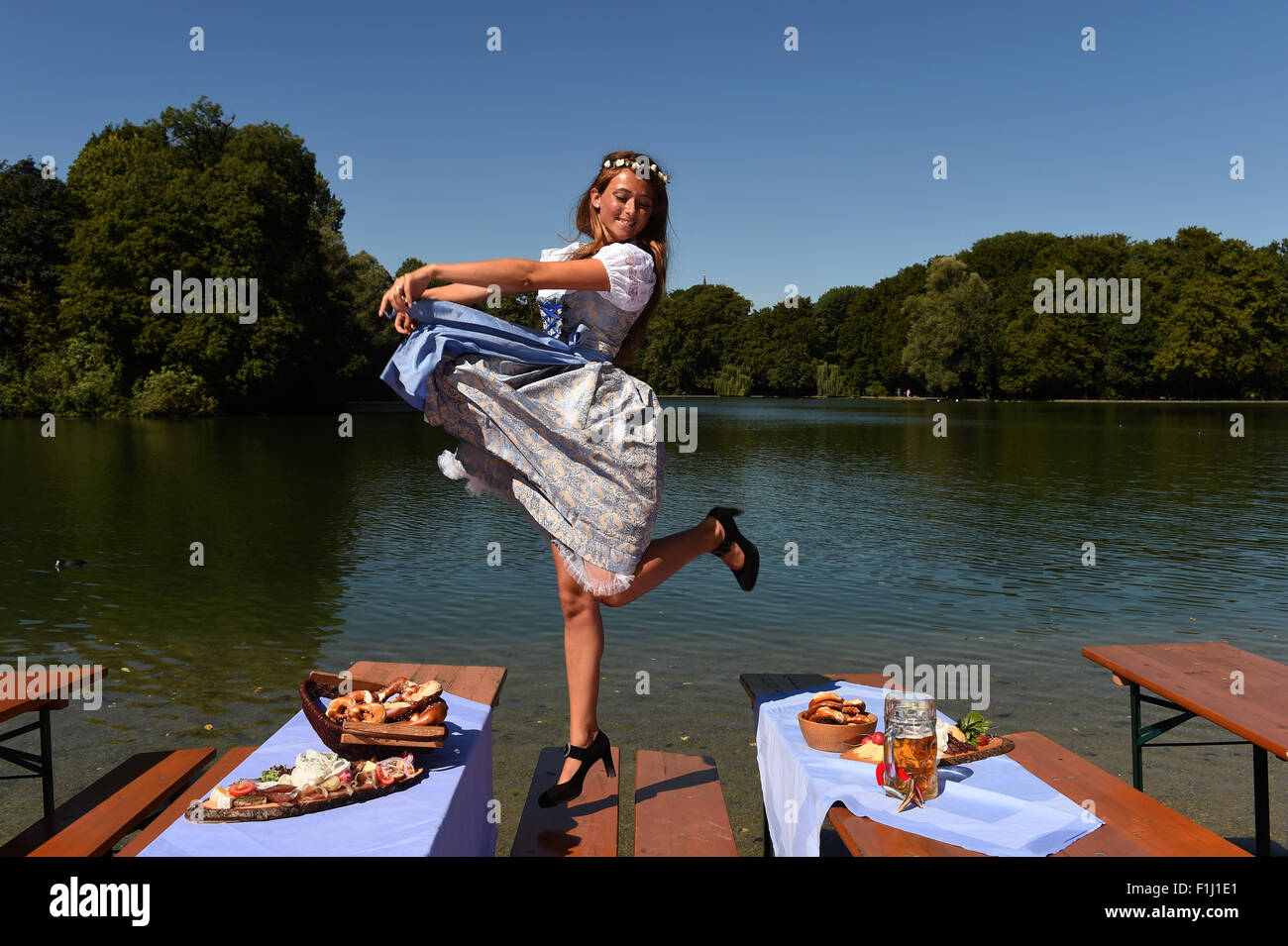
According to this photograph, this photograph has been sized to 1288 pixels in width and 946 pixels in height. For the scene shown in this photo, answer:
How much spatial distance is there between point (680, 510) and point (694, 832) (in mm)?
16659

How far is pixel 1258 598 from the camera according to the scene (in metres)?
12.4

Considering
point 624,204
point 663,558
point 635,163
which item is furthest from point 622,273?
point 663,558

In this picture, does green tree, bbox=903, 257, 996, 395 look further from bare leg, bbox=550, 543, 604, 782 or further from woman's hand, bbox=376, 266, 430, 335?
woman's hand, bbox=376, 266, 430, 335

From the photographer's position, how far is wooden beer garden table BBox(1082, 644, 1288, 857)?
382cm

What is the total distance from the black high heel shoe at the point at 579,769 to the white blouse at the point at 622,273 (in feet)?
5.93

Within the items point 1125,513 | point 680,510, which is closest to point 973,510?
point 1125,513

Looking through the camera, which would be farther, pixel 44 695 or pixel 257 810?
pixel 44 695

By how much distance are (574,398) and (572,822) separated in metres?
1.70

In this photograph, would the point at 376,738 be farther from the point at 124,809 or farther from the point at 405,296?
the point at 405,296

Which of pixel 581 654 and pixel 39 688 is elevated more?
pixel 581 654

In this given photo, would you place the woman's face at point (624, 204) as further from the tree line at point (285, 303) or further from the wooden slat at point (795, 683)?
the tree line at point (285, 303)

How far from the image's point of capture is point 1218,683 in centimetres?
444
